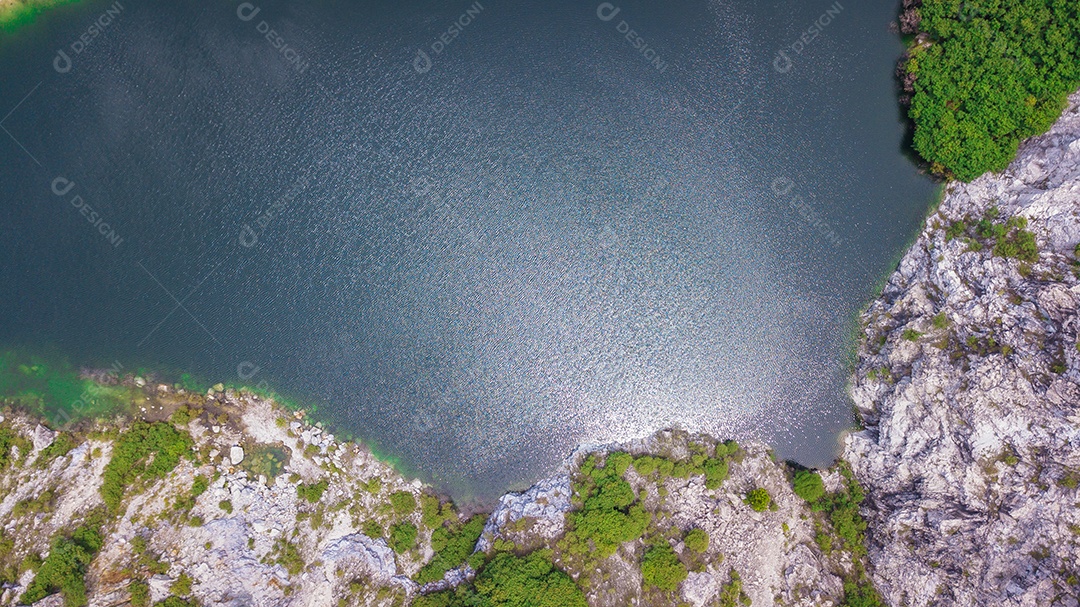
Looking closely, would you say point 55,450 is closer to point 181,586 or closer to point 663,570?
point 181,586

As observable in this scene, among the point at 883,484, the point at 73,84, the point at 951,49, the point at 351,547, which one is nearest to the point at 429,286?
the point at 351,547

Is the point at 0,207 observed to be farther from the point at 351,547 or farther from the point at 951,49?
the point at 951,49

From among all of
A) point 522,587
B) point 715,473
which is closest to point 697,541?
point 715,473

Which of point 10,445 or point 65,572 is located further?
point 10,445

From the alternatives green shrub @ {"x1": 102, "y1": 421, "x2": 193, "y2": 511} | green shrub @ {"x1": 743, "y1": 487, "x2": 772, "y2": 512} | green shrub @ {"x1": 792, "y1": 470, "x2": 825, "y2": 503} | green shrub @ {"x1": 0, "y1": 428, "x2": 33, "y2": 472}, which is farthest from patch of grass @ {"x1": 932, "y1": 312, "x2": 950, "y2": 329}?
green shrub @ {"x1": 0, "y1": 428, "x2": 33, "y2": 472}

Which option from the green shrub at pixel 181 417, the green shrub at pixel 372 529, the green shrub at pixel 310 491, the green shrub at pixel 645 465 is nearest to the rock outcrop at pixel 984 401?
the green shrub at pixel 645 465

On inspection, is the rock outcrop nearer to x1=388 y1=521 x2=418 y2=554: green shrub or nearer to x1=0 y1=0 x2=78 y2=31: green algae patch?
x1=388 y1=521 x2=418 y2=554: green shrub
